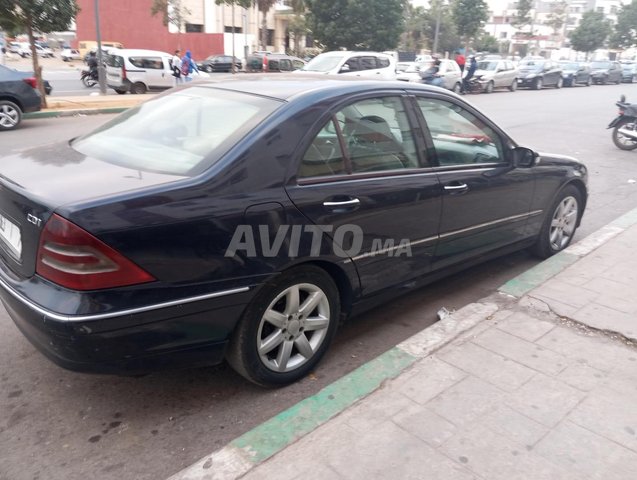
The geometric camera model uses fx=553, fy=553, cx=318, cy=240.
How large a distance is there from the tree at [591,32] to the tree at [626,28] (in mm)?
2329

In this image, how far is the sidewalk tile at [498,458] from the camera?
2.36m

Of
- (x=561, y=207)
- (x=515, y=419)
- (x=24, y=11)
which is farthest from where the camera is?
(x=24, y=11)

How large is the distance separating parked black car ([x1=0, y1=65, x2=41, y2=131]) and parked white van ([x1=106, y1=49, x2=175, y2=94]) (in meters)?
9.11

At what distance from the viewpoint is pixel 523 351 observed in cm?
335

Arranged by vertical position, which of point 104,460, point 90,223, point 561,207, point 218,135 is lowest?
point 104,460

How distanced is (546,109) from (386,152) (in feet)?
56.2

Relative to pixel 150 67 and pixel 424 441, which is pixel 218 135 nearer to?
pixel 424 441

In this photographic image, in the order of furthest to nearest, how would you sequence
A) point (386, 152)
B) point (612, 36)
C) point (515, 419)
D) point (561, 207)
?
point (612, 36), point (561, 207), point (386, 152), point (515, 419)

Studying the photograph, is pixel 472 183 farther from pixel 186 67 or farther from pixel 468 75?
pixel 468 75

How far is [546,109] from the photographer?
1845 cm

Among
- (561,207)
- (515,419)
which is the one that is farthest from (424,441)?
(561,207)

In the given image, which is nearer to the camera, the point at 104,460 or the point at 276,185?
the point at 104,460

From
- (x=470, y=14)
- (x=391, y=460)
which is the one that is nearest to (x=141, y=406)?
(x=391, y=460)

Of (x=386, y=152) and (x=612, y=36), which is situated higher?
(x=612, y=36)
